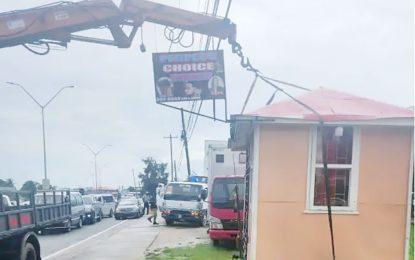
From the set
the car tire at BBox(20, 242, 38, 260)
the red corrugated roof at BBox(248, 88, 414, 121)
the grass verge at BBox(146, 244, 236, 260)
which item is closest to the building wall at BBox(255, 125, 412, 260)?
the red corrugated roof at BBox(248, 88, 414, 121)

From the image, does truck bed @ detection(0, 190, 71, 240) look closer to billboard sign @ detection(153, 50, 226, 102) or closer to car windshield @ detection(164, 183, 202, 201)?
billboard sign @ detection(153, 50, 226, 102)

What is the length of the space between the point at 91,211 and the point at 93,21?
2076 cm

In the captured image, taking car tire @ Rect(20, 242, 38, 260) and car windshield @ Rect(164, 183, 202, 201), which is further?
car windshield @ Rect(164, 183, 202, 201)

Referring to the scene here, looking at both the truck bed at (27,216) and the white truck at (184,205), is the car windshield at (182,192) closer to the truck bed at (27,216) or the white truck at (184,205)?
the white truck at (184,205)

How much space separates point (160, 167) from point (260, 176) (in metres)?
80.5

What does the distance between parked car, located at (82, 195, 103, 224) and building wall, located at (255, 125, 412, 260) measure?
2201cm

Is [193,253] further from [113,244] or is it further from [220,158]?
[220,158]

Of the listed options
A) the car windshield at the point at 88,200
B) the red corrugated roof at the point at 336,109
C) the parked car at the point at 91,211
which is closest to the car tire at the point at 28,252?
the red corrugated roof at the point at 336,109

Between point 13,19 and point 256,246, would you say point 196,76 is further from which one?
point 256,246

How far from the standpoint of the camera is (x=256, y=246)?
7.43m

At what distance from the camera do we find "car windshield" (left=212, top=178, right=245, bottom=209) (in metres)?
14.5

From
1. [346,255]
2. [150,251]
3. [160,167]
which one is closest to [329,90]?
[346,255]

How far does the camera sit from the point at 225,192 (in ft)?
49.0

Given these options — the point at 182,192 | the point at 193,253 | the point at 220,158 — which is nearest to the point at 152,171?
the point at 182,192
